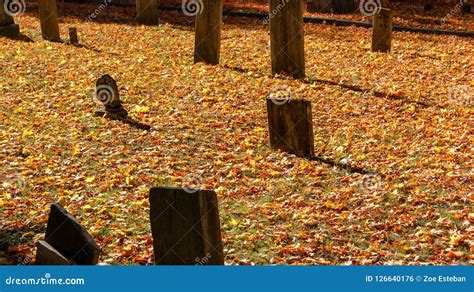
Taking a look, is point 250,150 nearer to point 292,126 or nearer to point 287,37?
point 292,126

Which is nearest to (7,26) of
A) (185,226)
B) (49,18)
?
(49,18)

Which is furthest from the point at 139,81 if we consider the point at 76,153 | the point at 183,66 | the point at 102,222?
the point at 102,222

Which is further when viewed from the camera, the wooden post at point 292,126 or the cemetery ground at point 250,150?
the wooden post at point 292,126

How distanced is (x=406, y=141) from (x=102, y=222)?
214 inches

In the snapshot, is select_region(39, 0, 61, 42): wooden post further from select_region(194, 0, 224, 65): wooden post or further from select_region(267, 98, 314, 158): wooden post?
select_region(267, 98, 314, 158): wooden post

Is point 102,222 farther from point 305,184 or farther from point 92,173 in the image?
point 305,184

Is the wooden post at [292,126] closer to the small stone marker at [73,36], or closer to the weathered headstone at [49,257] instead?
the weathered headstone at [49,257]

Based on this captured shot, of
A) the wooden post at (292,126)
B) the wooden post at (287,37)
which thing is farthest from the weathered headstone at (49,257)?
the wooden post at (287,37)

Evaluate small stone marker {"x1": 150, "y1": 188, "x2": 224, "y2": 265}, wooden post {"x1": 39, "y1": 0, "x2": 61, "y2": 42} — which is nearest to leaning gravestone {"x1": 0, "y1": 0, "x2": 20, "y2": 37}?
wooden post {"x1": 39, "y1": 0, "x2": 61, "y2": 42}

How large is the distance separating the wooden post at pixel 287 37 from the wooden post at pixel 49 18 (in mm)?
7082

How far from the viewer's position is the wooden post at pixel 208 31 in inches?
641

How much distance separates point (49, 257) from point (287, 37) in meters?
9.70

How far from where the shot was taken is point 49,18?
1967 cm

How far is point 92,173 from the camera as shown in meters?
10.3
